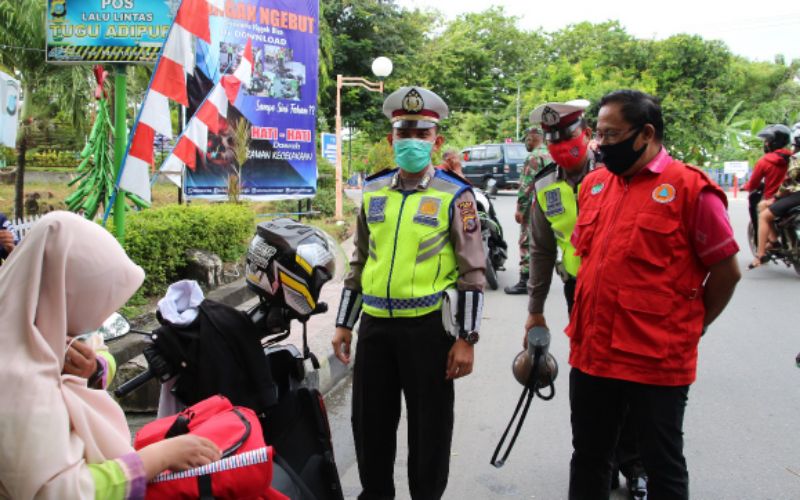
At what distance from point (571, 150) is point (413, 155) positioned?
0.73 meters

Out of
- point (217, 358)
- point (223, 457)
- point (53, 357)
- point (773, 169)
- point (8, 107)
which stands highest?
point (8, 107)

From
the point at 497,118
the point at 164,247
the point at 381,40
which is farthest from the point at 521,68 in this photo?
the point at 164,247

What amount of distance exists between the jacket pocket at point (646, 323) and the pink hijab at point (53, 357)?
1581mm

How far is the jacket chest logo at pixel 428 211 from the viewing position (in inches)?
103

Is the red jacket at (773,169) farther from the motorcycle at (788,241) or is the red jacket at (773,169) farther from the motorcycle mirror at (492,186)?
the motorcycle mirror at (492,186)

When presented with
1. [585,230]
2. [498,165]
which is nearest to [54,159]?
[498,165]

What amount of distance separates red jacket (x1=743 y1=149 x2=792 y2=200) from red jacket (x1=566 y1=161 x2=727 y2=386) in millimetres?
7257

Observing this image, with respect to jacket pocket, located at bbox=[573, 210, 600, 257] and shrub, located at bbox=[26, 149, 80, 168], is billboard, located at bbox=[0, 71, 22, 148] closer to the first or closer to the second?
jacket pocket, located at bbox=[573, 210, 600, 257]

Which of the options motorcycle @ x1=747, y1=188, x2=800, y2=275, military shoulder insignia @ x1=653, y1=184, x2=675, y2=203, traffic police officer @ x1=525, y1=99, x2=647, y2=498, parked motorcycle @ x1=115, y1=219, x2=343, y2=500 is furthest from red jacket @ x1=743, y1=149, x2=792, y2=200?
parked motorcycle @ x1=115, y1=219, x2=343, y2=500

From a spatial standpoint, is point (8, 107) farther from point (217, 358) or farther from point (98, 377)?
point (217, 358)

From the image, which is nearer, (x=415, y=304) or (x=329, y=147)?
(x=415, y=304)

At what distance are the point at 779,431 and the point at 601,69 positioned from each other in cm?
3454

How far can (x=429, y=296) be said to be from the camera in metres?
2.61

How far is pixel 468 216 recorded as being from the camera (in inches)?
105
